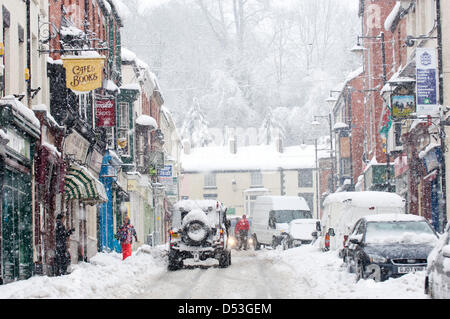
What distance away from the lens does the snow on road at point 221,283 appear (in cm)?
1439

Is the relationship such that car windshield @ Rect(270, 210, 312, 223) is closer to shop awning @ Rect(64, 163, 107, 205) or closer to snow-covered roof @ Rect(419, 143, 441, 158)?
snow-covered roof @ Rect(419, 143, 441, 158)

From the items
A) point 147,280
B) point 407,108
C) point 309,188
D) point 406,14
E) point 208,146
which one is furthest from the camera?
point 208,146

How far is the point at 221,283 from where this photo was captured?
62.4 ft

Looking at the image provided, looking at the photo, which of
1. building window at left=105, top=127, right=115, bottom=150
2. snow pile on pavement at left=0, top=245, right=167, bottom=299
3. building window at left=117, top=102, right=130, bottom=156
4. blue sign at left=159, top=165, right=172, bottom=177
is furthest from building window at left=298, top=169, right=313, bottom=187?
snow pile on pavement at left=0, top=245, right=167, bottom=299

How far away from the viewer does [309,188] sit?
275 feet

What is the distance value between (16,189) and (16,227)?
0.90m

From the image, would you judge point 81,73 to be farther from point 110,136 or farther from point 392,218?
point 110,136

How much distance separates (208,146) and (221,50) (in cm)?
1250

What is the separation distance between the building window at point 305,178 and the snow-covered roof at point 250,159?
58 cm

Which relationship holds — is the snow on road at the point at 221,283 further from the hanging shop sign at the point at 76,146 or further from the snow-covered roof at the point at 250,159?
the snow-covered roof at the point at 250,159

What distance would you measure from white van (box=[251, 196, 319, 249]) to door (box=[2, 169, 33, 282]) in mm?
18454

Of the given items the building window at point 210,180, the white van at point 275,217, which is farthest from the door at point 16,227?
the building window at point 210,180
